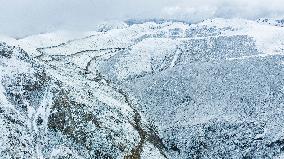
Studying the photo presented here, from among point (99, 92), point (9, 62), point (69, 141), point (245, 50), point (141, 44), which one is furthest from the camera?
point (141, 44)

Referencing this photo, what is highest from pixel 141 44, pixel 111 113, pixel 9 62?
pixel 9 62

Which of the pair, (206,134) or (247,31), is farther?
(247,31)

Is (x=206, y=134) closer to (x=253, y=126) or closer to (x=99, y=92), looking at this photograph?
(x=253, y=126)

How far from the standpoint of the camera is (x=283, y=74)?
332ft

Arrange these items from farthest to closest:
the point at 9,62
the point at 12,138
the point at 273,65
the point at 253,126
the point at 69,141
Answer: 1. the point at 273,65
2. the point at 9,62
3. the point at 253,126
4. the point at 69,141
5. the point at 12,138

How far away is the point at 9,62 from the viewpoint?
293ft

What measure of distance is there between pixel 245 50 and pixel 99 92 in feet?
184

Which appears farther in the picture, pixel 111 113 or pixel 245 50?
pixel 245 50

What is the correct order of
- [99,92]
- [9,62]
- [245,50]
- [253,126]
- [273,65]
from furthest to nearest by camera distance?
[245,50]
[273,65]
[99,92]
[9,62]
[253,126]

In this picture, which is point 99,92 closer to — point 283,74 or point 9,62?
point 9,62

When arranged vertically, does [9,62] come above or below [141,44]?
above

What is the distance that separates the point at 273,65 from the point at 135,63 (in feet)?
147

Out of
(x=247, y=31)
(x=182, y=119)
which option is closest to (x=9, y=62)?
(x=182, y=119)

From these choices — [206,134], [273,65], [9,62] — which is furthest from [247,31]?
[9,62]
